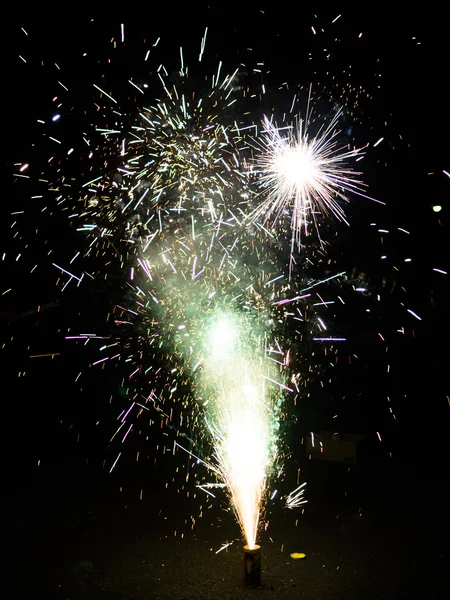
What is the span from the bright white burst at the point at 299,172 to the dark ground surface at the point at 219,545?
371cm

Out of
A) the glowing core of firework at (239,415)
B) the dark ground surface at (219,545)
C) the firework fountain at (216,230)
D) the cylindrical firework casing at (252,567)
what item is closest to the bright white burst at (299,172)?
the firework fountain at (216,230)

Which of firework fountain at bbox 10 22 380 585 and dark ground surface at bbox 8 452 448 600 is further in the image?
firework fountain at bbox 10 22 380 585

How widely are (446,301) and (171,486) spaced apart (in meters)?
4.82

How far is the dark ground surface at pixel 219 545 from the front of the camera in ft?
12.9

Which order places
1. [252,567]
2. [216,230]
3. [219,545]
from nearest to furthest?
[252,567]
[219,545]
[216,230]

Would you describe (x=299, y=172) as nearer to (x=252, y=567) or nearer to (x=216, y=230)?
(x=216, y=230)

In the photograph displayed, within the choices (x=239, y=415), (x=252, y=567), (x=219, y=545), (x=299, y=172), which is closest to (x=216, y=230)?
(x=299, y=172)

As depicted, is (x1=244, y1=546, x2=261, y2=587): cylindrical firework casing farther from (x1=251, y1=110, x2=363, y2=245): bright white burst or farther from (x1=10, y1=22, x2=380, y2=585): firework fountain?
(x1=251, y1=110, x2=363, y2=245): bright white burst

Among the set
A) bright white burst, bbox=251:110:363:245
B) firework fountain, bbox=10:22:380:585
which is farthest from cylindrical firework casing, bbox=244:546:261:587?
bright white burst, bbox=251:110:363:245

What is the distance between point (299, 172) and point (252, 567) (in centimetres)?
416

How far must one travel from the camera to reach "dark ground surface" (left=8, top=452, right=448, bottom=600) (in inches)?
155

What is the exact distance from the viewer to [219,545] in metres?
4.73

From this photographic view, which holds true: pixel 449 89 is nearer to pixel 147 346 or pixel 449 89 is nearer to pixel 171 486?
pixel 147 346

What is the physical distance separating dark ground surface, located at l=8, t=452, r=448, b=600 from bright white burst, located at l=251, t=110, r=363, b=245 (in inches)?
146
